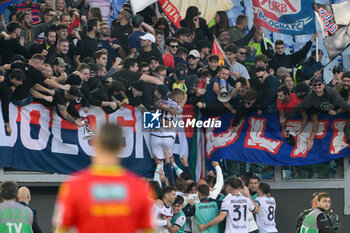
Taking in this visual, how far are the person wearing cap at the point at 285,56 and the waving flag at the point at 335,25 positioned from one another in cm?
61

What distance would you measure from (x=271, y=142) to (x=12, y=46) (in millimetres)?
5255

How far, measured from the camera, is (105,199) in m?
5.77

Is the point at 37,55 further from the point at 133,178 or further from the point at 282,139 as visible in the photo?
the point at 133,178

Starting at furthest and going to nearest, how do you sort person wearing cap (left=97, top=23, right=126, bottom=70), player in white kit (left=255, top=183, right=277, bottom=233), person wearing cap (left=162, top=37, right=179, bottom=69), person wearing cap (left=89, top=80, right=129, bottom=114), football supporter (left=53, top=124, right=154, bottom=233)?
person wearing cap (left=162, top=37, right=179, bottom=69) → person wearing cap (left=97, top=23, right=126, bottom=70) → person wearing cap (left=89, top=80, right=129, bottom=114) → player in white kit (left=255, top=183, right=277, bottom=233) → football supporter (left=53, top=124, right=154, bottom=233)

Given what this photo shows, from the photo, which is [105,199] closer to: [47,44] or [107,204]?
[107,204]

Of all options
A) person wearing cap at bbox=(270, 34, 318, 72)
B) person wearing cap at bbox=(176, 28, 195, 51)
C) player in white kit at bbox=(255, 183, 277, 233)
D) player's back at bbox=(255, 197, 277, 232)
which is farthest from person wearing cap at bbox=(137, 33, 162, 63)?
player's back at bbox=(255, 197, 277, 232)

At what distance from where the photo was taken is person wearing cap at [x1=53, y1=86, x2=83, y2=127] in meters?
15.2

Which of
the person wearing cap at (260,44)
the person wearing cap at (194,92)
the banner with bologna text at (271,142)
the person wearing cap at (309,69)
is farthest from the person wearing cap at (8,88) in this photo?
the person wearing cap at (309,69)

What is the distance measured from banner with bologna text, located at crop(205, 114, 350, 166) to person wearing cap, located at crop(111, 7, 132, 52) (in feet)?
8.23

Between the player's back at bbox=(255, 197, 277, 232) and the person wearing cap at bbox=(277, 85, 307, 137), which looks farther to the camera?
the person wearing cap at bbox=(277, 85, 307, 137)

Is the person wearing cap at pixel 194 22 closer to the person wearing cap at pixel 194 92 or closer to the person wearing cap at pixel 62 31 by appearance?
the person wearing cap at pixel 194 92

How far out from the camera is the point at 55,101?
15.4 m

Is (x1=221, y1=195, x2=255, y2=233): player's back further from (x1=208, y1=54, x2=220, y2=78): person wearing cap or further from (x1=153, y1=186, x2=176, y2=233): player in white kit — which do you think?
(x1=208, y1=54, x2=220, y2=78): person wearing cap

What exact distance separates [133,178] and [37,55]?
9387 mm
